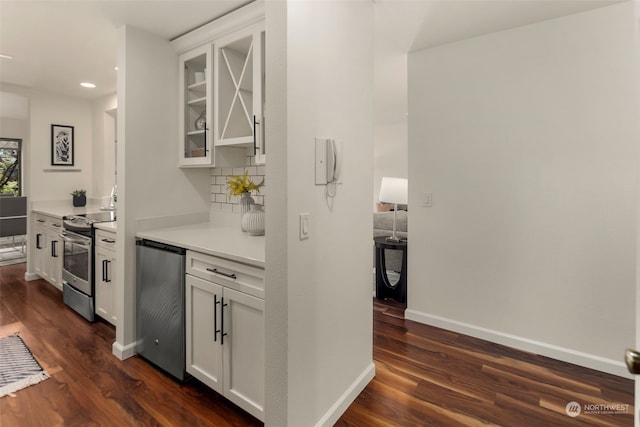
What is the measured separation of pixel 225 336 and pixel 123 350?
1.08 m

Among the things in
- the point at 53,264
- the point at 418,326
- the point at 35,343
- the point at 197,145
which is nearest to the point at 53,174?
the point at 53,264

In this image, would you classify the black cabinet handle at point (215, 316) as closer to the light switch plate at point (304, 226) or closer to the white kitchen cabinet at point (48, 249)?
the light switch plate at point (304, 226)

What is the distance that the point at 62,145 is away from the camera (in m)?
4.24

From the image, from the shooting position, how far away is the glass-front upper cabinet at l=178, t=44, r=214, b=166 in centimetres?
254

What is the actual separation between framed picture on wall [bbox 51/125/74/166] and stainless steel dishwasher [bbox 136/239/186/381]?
281 cm

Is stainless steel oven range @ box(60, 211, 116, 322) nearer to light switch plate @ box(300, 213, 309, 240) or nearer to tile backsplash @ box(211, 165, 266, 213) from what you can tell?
tile backsplash @ box(211, 165, 266, 213)

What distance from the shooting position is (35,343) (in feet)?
8.46

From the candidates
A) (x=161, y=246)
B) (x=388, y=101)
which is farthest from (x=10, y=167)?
(x=388, y=101)

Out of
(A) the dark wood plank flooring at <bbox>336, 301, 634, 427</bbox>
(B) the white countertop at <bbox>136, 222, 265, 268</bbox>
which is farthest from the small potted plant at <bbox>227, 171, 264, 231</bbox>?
(A) the dark wood plank flooring at <bbox>336, 301, 634, 427</bbox>

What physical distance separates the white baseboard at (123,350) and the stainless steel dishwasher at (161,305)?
1.6 inches

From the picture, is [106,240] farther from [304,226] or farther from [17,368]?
[304,226]

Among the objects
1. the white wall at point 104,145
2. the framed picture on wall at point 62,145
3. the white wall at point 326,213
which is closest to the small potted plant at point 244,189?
the white wall at point 326,213

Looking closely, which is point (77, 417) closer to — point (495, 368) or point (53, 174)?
point (495, 368)

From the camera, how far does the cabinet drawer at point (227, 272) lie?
164cm
